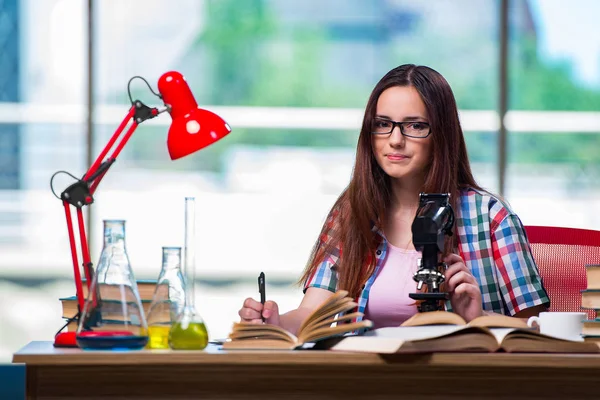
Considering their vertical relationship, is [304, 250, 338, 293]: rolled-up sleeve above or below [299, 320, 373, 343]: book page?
above

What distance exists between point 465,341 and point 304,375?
0.83 feet

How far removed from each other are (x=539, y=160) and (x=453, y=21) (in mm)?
799

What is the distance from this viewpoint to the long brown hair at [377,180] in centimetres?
229

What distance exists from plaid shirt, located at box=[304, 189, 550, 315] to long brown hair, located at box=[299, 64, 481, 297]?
0.11ft

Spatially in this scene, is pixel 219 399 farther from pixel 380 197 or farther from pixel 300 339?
pixel 380 197

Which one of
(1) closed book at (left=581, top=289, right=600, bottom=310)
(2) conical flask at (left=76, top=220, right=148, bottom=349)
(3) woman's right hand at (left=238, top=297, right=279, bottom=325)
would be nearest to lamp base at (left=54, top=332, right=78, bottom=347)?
Answer: (2) conical flask at (left=76, top=220, right=148, bottom=349)

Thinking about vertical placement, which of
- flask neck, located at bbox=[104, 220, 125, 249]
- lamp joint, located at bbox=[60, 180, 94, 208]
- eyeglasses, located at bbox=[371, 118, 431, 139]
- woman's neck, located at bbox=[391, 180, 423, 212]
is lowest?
flask neck, located at bbox=[104, 220, 125, 249]

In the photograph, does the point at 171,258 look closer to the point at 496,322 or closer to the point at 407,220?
the point at 496,322

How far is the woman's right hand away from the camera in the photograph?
1887mm

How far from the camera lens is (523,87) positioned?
4734mm

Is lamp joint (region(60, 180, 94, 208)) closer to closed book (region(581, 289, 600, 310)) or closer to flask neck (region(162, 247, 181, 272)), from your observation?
flask neck (region(162, 247, 181, 272))

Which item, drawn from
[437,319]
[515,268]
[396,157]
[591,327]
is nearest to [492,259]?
[515,268]

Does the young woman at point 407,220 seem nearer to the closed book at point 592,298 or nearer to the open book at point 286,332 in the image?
the closed book at point 592,298

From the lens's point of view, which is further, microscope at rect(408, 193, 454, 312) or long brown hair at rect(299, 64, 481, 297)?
long brown hair at rect(299, 64, 481, 297)
